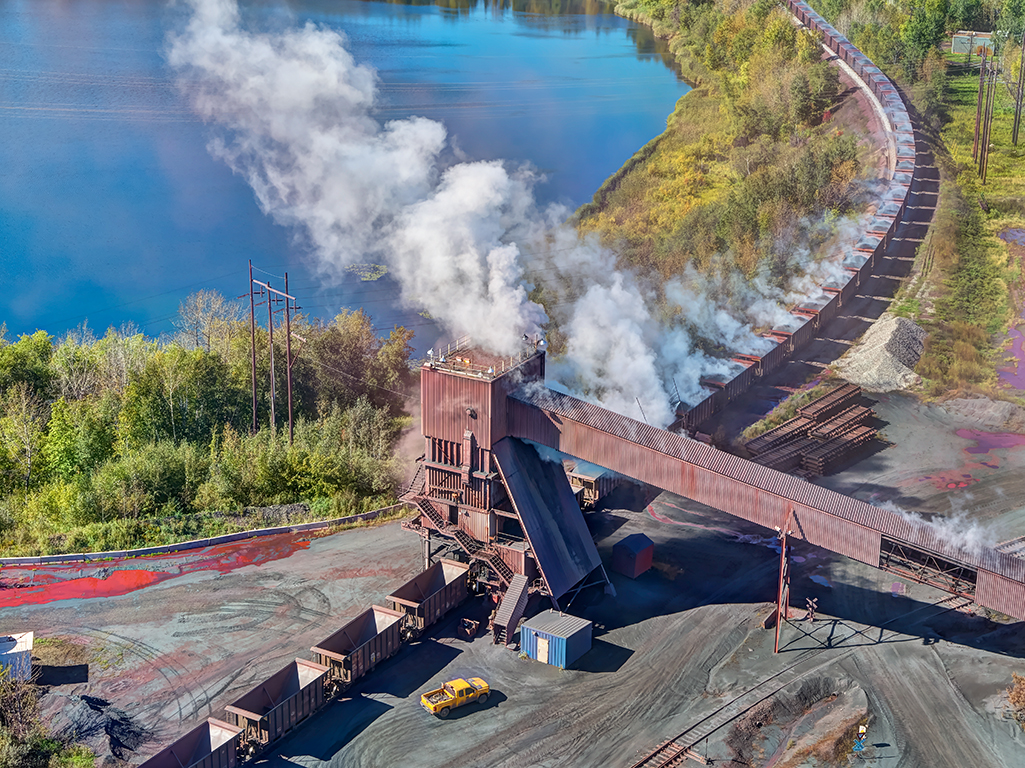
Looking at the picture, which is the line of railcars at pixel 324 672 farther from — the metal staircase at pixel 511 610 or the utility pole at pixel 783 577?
the utility pole at pixel 783 577

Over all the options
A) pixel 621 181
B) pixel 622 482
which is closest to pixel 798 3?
pixel 621 181

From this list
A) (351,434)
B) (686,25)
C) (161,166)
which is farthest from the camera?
(686,25)

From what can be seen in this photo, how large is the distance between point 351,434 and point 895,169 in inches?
2401

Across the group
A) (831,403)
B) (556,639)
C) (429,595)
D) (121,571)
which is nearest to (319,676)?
(429,595)

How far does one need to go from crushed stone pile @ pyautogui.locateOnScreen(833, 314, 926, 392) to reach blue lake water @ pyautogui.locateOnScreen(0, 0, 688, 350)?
1504 inches

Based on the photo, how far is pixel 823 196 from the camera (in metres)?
90.4

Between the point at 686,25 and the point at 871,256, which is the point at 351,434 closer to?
the point at 871,256

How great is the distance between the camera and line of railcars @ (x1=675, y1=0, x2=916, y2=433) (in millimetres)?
60875

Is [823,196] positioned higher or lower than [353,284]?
higher

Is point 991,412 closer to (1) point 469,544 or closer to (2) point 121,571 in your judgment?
(1) point 469,544

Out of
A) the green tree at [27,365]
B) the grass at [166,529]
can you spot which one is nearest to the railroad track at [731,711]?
the grass at [166,529]

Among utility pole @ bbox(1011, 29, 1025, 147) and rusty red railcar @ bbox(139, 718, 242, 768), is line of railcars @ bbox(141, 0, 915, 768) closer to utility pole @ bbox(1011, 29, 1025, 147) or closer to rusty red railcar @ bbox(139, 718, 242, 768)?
rusty red railcar @ bbox(139, 718, 242, 768)

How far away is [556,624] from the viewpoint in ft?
125

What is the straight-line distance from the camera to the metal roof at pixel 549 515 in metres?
40.9
